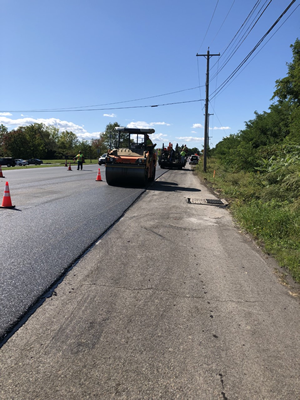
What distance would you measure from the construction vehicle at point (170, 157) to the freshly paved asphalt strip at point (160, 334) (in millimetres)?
27450

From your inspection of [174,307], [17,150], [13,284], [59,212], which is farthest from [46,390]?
[17,150]

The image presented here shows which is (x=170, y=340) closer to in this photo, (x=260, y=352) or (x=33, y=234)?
(x=260, y=352)

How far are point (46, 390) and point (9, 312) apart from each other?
1.22m

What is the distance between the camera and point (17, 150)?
7769 cm

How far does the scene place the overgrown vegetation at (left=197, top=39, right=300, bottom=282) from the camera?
593 centimetres

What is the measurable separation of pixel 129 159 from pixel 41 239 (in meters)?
9.18

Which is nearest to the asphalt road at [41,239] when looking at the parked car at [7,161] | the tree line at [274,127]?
the tree line at [274,127]

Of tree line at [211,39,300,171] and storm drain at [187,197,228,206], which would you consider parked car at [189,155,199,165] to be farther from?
storm drain at [187,197,228,206]

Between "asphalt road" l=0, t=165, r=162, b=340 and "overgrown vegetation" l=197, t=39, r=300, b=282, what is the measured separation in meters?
3.29

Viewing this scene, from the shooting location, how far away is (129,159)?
14.5 metres

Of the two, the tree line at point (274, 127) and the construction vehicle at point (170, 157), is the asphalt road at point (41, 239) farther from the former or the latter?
the construction vehicle at point (170, 157)

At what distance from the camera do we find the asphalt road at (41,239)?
358 cm

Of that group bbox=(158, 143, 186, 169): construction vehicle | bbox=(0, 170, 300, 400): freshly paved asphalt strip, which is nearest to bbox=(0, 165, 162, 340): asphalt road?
bbox=(0, 170, 300, 400): freshly paved asphalt strip

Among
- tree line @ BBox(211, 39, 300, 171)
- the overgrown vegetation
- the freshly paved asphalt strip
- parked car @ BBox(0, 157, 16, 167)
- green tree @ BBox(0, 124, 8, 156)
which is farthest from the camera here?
green tree @ BBox(0, 124, 8, 156)
